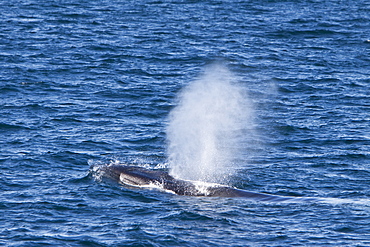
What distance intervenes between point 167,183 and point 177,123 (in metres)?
11.0

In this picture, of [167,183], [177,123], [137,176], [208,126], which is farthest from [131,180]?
[177,123]

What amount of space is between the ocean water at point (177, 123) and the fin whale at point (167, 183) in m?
0.66

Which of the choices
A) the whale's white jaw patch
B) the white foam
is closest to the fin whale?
the whale's white jaw patch

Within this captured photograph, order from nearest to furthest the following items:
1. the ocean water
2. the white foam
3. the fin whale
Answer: the ocean water → the fin whale → the white foam

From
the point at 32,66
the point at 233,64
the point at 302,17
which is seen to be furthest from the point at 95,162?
the point at 302,17

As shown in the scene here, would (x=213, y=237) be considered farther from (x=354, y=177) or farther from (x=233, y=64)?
(x=233, y=64)

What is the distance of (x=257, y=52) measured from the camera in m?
53.4

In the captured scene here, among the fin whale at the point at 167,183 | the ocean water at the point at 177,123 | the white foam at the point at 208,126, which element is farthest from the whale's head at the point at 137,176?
the white foam at the point at 208,126

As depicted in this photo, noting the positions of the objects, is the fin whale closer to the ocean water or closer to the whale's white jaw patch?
the whale's white jaw patch

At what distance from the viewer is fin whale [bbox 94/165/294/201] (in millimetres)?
25094

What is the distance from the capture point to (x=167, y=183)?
1025 inches

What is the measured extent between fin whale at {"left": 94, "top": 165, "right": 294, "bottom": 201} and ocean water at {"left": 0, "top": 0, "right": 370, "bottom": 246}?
0.66 metres

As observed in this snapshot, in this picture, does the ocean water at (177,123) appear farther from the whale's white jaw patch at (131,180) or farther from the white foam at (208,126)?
the whale's white jaw patch at (131,180)

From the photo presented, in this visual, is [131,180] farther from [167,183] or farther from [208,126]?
[208,126]
